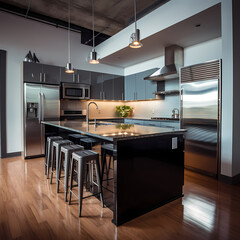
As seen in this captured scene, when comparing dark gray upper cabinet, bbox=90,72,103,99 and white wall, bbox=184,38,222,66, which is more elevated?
white wall, bbox=184,38,222,66

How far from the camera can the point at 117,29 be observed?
5.25m

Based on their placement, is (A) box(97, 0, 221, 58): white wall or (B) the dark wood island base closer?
(B) the dark wood island base

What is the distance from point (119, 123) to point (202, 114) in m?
1.52

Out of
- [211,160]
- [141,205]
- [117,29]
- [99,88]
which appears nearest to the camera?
[141,205]

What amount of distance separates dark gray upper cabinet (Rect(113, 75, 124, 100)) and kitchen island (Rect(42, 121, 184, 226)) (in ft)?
13.3

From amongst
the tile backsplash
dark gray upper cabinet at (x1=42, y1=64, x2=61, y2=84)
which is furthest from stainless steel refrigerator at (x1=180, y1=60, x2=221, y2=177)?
dark gray upper cabinet at (x1=42, y1=64, x2=61, y2=84)

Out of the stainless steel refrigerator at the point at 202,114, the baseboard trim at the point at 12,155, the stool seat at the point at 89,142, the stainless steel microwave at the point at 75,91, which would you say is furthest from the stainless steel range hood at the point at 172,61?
the baseboard trim at the point at 12,155

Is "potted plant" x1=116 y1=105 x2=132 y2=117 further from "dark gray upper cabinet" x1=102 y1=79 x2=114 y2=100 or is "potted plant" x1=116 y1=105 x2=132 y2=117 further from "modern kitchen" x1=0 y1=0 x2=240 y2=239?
"dark gray upper cabinet" x1=102 y1=79 x2=114 y2=100

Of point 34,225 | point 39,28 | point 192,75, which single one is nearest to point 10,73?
point 39,28

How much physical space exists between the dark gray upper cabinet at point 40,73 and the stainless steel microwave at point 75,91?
28cm

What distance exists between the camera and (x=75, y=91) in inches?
198

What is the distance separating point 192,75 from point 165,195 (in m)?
2.31

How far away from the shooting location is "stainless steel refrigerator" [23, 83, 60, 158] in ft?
13.9

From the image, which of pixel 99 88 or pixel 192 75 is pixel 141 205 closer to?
pixel 192 75
